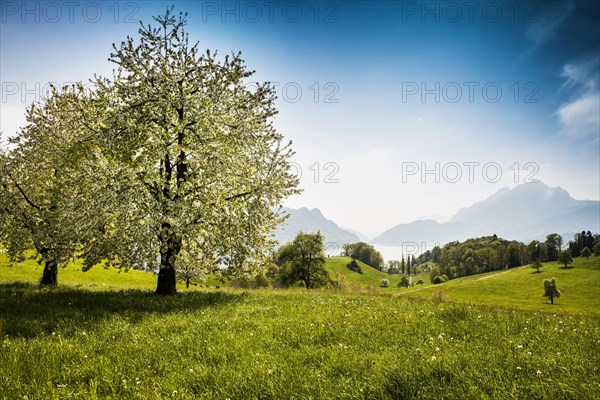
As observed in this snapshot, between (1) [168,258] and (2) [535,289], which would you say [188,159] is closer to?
(1) [168,258]

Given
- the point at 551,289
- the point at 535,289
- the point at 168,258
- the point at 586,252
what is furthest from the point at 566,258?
the point at 168,258

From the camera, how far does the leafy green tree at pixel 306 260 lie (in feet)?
237

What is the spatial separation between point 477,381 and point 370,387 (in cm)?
184

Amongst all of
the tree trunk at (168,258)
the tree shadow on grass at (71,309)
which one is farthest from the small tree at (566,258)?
the tree trunk at (168,258)

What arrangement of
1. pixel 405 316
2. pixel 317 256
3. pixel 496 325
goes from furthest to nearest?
pixel 317 256
pixel 405 316
pixel 496 325

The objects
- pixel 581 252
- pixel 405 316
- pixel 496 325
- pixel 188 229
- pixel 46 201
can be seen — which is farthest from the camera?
pixel 581 252

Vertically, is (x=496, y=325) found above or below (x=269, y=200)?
below

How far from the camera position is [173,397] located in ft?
18.9

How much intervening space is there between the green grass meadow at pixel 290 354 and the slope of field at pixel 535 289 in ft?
397

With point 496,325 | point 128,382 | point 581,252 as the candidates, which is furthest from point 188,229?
point 581,252

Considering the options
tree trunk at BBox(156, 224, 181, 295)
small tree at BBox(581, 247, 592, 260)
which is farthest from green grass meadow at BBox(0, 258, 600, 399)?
small tree at BBox(581, 247, 592, 260)

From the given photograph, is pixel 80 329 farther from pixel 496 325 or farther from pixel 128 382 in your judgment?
pixel 496 325

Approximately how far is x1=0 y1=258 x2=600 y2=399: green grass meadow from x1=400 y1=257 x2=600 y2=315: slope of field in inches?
4766

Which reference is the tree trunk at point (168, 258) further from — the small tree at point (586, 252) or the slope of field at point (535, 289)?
the small tree at point (586, 252)
